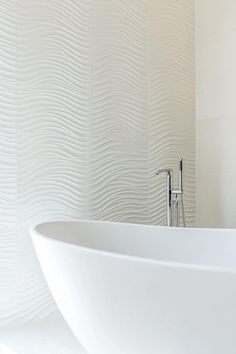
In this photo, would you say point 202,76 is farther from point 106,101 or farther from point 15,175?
point 15,175

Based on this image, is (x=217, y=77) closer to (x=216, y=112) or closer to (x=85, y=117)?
(x=216, y=112)

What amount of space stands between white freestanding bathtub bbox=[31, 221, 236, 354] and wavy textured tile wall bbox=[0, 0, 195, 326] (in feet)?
1.61

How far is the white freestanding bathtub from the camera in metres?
0.89

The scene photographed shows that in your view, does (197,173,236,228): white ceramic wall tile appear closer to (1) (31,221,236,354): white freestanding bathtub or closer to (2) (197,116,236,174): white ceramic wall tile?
(2) (197,116,236,174): white ceramic wall tile

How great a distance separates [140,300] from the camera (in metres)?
0.99

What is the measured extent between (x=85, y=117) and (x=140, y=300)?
1.15 m

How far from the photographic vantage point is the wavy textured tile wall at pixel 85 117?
69.6 inches

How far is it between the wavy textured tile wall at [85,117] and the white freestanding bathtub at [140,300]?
491 millimetres

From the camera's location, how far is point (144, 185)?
221 cm

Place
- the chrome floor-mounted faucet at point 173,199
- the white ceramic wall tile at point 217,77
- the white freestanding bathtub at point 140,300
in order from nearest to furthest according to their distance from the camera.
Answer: the white freestanding bathtub at point 140,300, the chrome floor-mounted faucet at point 173,199, the white ceramic wall tile at point 217,77

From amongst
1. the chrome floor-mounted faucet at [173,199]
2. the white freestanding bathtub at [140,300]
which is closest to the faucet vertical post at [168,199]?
the chrome floor-mounted faucet at [173,199]

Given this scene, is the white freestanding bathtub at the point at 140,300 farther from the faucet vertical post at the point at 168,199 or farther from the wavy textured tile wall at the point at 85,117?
the faucet vertical post at the point at 168,199

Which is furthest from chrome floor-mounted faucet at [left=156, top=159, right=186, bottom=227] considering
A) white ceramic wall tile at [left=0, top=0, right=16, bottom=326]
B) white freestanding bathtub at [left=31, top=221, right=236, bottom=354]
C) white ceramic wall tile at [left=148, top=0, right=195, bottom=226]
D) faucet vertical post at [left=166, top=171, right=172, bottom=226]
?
white freestanding bathtub at [left=31, top=221, right=236, bottom=354]

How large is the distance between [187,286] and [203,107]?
1666mm
